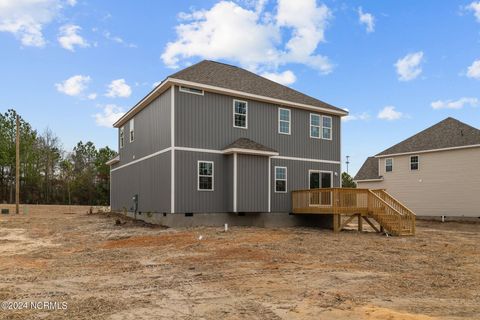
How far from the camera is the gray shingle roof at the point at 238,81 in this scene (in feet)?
60.0

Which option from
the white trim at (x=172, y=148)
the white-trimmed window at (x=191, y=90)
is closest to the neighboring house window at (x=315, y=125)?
the white-trimmed window at (x=191, y=90)

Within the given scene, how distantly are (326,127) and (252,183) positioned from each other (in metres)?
6.36

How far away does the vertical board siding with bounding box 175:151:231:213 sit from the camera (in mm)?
16906

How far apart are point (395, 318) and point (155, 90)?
589 inches

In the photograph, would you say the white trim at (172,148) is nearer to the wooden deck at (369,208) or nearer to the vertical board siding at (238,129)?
the vertical board siding at (238,129)

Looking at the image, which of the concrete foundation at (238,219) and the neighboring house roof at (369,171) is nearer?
the concrete foundation at (238,219)

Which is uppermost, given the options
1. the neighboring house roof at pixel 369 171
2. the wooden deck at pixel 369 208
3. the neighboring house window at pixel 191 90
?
the neighboring house window at pixel 191 90

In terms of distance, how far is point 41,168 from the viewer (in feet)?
170

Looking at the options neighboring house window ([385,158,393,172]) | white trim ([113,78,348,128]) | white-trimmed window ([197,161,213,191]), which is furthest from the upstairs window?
white-trimmed window ([197,161,213,191])

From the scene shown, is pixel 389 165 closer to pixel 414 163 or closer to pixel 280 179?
pixel 414 163

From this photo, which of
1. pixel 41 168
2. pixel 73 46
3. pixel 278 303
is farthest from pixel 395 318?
pixel 41 168

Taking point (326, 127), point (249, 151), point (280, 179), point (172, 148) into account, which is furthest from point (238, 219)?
point (326, 127)

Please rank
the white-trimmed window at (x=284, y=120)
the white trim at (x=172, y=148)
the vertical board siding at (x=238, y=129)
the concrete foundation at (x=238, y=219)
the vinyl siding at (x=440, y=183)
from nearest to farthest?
the white trim at (x=172, y=148) < the concrete foundation at (x=238, y=219) < the vertical board siding at (x=238, y=129) < the white-trimmed window at (x=284, y=120) < the vinyl siding at (x=440, y=183)

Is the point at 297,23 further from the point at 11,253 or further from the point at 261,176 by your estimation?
the point at 11,253
